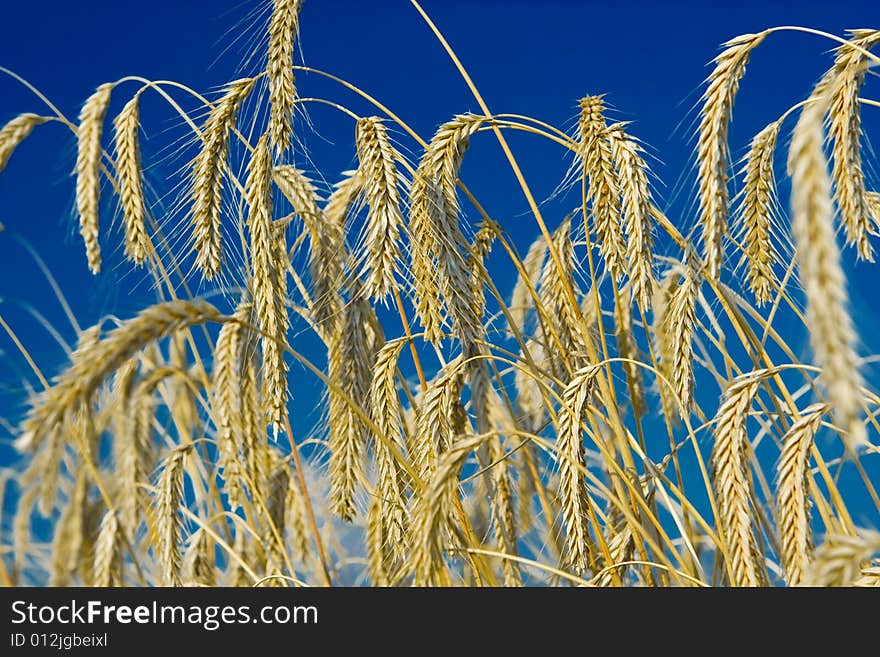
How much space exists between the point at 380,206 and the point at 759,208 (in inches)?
40.4

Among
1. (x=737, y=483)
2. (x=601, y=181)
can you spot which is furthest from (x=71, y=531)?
(x=737, y=483)


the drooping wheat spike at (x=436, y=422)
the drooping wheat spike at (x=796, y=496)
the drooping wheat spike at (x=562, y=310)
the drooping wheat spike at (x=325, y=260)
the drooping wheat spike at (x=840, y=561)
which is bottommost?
the drooping wheat spike at (x=840, y=561)

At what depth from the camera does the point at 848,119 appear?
5.93 feet

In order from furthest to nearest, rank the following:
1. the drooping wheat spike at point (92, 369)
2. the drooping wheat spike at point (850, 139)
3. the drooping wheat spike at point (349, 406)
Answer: the drooping wheat spike at point (349, 406) → the drooping wheat spike at point (850, 139) → the drooping wheat spike at point (92, 369)

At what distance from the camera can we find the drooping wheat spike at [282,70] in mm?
2193

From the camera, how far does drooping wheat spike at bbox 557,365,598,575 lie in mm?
1882

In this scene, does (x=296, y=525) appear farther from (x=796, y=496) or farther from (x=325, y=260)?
(x=796, y=496)

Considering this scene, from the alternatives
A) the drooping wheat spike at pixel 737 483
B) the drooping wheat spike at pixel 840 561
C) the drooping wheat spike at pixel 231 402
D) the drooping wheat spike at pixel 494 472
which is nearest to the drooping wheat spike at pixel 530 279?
the drooping wheat spike at pixel 494 472

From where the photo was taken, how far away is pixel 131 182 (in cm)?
267

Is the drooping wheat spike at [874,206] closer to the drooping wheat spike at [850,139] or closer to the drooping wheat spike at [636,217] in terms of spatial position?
the drooping wheat spike at [850,139]

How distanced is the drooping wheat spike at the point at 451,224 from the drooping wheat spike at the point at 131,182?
1032 mm
